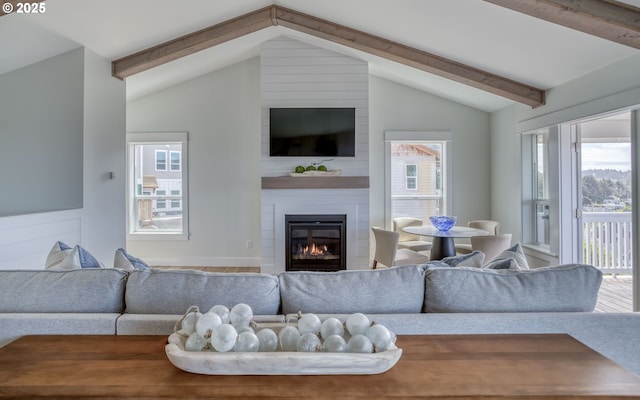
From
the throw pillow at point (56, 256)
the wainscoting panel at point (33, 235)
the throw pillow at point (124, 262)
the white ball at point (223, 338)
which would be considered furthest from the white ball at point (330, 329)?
the wainscoting panel at point (33, 235)

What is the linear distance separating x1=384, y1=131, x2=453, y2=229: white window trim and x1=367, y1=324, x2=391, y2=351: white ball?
15.7 feet

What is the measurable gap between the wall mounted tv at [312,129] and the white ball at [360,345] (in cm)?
419

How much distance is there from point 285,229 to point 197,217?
159 centimetres

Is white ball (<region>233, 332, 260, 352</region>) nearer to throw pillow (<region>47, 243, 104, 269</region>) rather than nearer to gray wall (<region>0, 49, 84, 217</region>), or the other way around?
throw pillow (<region>47, 243, 104, 269</region>)

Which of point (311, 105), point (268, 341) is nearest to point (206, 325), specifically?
point (268, 341)

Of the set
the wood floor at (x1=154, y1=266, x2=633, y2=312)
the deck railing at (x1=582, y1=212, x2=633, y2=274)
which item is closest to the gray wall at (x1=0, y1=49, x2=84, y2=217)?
the wood floor at (x1=154, y1=266, x2=633, y2=312)

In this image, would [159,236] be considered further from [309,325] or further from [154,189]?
[309,325]

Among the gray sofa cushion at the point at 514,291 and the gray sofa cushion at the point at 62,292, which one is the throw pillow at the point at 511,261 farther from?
the gray sofa cushion at the point at 62,292

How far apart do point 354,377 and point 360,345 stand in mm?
86

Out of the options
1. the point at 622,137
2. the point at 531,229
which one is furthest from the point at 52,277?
the point at 622,137

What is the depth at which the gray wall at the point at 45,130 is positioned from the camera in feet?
12.5

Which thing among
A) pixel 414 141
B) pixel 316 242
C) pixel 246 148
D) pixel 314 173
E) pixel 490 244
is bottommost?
pixel 316 242

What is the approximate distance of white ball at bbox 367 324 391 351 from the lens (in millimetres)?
1052

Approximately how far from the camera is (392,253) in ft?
13.5
